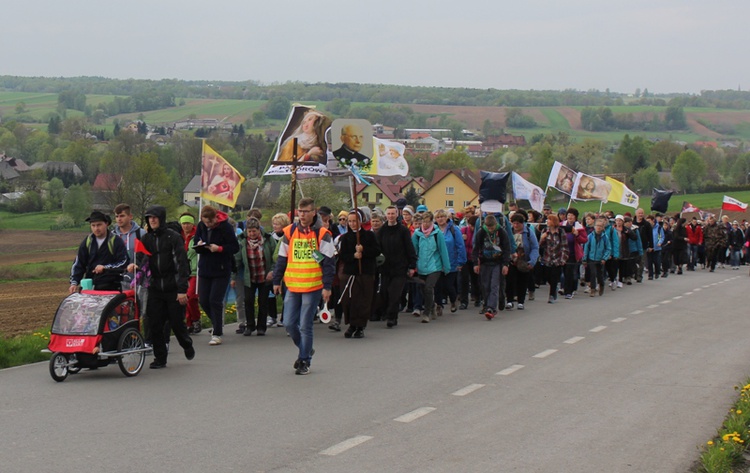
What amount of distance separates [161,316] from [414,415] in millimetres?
4063

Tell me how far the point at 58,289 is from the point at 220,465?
1332 inches

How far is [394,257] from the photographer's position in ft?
53.1

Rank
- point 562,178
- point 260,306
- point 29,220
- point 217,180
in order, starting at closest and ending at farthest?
1. point 260,306
2. point 217,180
3. point 562,178
4. point 29,220

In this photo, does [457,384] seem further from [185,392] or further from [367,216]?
[367,216]

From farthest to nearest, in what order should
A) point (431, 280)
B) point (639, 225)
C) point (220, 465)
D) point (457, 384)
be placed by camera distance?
point (639, 225)
point (431, 280)
point (457, 384)
point (220, 465)

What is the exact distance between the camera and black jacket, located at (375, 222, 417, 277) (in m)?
16.2

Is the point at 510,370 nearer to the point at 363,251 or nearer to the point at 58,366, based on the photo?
the point at 363,251

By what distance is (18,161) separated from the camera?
16612cm

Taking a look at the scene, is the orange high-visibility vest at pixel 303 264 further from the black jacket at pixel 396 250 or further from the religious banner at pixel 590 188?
the religious banner at pixel 590 188

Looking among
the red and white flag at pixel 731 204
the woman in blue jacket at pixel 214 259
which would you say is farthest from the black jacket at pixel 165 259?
the red and white flag at pixel 731 204

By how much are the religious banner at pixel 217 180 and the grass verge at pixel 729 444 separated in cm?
1059

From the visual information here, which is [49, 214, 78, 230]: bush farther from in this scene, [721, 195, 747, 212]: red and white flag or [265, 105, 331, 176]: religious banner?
[265, 105, 331, 176]: religious banner

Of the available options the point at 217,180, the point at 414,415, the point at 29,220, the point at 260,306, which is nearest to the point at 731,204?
the point at 217,180

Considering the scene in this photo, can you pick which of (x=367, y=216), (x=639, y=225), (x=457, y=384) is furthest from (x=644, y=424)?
(x=639, y=225)
